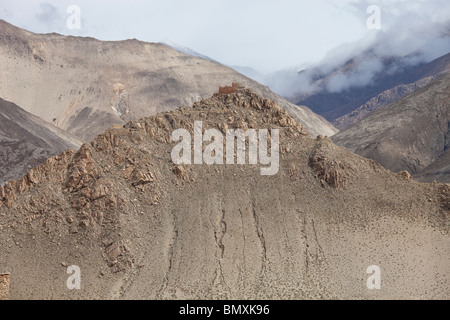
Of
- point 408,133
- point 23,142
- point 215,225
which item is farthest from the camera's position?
point 408,133

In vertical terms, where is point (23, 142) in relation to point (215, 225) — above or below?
above

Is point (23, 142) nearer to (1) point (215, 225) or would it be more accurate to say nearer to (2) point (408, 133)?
(1) point (215, 225)

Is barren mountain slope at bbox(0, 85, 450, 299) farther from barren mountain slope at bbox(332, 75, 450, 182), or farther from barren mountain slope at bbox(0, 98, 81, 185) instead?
Result: barren mountain slope at bbox(332, 75, 450, 182)

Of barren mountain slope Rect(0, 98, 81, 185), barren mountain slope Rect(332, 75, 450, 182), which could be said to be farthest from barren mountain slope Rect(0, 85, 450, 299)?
barren mountain slope Rect(332, 75, 450, 182)

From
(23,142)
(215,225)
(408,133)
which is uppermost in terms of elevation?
(408,133)

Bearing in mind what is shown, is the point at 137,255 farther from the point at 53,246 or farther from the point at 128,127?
the point at 128,127

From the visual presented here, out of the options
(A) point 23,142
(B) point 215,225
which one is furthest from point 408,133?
(B) point 215,225
